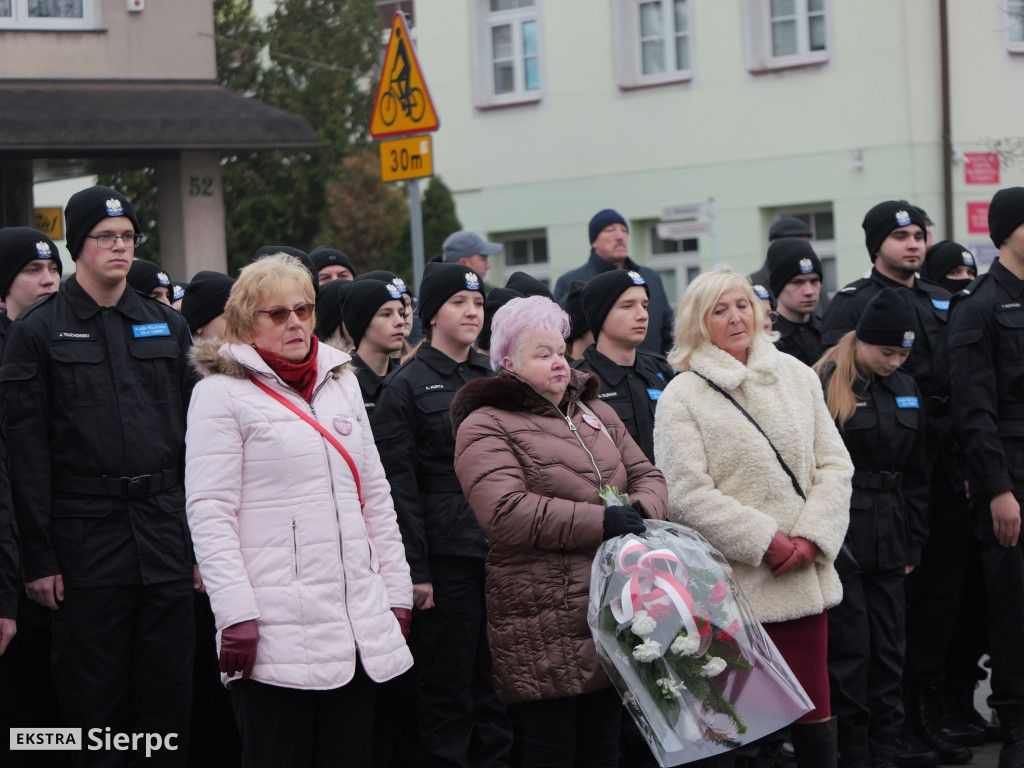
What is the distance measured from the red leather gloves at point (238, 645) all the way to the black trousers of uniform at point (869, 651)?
2858mm

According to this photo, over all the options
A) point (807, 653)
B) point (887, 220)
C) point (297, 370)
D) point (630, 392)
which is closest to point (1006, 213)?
point (887, 220)

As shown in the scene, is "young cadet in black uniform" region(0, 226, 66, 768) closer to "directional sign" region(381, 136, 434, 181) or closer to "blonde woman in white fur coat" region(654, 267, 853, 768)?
"blonde woman in white fur coat" region(654, 267, 853, 768)

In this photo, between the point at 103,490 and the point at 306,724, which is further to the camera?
the point at 103,490

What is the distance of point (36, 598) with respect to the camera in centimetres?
525

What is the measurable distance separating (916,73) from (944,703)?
41.6 ft

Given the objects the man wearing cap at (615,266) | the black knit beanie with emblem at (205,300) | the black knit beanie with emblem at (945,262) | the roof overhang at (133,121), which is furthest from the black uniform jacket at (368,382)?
the roof overhang at (133,121)

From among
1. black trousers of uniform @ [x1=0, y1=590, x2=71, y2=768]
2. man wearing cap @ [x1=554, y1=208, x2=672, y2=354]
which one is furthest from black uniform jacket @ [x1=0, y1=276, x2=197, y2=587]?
man wearing cap @ [x1=554, y1=208, x2=672, y2=354]

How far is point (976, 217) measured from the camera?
1811 cm

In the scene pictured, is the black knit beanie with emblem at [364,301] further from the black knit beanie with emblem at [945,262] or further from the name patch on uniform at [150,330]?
the black knit beanie with emblem at [945,262]

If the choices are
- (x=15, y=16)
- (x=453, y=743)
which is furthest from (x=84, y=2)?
(x=453, y=743)

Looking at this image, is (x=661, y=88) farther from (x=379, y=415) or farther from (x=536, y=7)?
(x=379, y=415)

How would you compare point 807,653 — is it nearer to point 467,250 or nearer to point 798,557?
point 798,557

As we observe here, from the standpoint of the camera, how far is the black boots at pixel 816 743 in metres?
5.48

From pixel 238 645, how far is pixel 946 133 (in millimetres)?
15734
